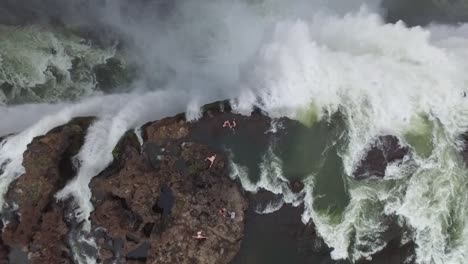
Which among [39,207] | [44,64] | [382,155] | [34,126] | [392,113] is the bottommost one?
[39,207]

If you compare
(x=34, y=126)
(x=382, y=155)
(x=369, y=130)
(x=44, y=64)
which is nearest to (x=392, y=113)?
(x=369, y=130)

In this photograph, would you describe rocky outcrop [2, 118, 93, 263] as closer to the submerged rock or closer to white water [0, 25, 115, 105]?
white water [0, 25, 115, 105]

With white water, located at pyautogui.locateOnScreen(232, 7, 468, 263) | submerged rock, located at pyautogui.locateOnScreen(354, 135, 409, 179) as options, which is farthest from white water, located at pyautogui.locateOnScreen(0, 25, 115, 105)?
submerged rock, located at pyautogui.locateOnScreen(354, 135, 409, 179)

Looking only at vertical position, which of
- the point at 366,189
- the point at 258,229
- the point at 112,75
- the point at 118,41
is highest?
the point at 118,41

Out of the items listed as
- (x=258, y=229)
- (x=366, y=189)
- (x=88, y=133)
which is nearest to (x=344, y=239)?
(x=366, y=189)

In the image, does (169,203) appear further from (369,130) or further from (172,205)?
(369,130)

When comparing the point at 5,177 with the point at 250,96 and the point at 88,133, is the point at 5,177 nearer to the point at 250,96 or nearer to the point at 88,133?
the point at 88,133

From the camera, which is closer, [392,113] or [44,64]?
[392,113]
